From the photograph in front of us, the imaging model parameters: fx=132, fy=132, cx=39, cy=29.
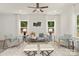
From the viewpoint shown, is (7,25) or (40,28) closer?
(7,25)

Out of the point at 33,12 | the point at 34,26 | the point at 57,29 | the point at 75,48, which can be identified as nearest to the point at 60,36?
the point at 57,29

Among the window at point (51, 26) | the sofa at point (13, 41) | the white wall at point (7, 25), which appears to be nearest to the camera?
the white wall at point (7, 25)

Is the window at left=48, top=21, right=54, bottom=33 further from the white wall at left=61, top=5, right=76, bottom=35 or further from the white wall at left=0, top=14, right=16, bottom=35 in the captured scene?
the white wall at left=0, top=14, right=16, bottom=35

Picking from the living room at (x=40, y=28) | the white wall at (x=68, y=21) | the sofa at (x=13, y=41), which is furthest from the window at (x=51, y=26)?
the sofa at (x=13, y=41)

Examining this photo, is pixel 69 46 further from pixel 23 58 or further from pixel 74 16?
pixel 23 58

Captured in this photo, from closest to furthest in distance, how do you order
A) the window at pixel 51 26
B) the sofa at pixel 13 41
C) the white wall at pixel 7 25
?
the white wall at pixel 7 25 < the sofa at pixel 13 41 < the window at pixel 51 26

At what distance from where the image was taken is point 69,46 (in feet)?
7.02

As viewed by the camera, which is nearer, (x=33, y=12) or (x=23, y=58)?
(x=23, y=58)

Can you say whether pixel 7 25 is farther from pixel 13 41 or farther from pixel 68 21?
pixel 68 21

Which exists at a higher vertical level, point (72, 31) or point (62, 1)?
point (62, 1)

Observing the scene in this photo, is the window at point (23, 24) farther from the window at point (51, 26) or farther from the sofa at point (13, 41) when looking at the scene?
the window at point (51, 26)

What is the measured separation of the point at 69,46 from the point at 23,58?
846mm

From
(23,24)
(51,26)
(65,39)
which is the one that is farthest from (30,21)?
(65,39)

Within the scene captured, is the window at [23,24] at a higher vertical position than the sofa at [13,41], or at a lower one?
higher
